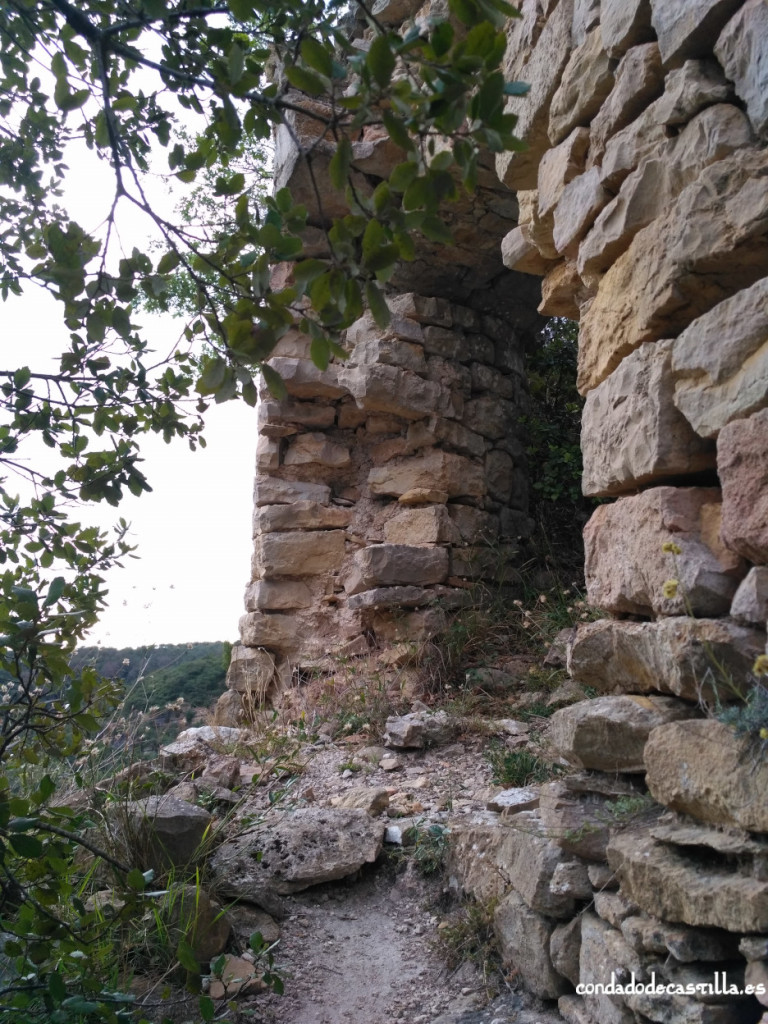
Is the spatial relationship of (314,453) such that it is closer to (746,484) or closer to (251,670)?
(251,670)

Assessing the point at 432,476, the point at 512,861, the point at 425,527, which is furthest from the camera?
the point at 432,476

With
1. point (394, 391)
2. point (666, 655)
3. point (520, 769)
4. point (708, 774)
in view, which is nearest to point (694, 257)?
point (666, 655)

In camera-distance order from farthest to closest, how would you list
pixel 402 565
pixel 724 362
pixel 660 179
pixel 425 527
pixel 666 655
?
pixel 425 527
pixel 402 565
pixel 660 179
pixel 666 655
pixel 724 362

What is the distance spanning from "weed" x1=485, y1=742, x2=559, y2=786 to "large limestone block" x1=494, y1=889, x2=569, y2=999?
0.78 meters

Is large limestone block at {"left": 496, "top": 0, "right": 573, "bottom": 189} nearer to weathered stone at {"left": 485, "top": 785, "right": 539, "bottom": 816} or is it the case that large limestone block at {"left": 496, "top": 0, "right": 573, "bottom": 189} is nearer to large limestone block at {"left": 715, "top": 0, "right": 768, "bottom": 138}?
large limestone block at {"left": 715, "top": 0, "right": 768, "bottom": 138}

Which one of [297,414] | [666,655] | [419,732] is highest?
[297,414]

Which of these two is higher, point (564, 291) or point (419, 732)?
point (564, 291)

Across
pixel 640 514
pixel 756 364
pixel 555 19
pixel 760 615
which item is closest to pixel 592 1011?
pixel 760 615

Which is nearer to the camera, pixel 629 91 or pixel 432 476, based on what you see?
pixel 629 91

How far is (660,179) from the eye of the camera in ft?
6.24

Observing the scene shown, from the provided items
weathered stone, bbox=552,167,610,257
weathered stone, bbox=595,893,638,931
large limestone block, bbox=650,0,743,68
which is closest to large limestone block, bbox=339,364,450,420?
weathered stone, bbox=552,167,610,257

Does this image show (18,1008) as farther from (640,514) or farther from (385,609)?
(385,609)

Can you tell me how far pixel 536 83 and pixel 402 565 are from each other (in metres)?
2.88

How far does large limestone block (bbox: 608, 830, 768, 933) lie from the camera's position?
1.36 m
